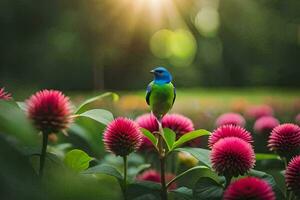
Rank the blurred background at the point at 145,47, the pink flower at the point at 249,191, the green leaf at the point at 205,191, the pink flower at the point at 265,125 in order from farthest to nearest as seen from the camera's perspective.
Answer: the blurred background at the point at 145,47
the pink flower at the point at 265,125
the green leaf at the point at 205,191
the pink flower at the point at 249,191

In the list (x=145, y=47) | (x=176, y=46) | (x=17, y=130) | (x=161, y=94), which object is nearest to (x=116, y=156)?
(x=161, y=94)

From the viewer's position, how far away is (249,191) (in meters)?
1.06

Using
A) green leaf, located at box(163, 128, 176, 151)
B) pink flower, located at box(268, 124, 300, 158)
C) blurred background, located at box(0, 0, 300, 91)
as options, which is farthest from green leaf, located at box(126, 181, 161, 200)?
blurred background, located at box(0, 0, 300, 91)

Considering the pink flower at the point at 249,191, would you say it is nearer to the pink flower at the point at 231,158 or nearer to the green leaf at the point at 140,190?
the pink flower at the point at 231,158

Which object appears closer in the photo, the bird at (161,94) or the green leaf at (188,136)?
the green leaf at (188,136)

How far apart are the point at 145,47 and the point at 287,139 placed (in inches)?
944

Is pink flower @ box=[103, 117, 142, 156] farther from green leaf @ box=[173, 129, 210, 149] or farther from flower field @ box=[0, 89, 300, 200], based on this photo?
green leaf @ box=[173, 129, 210, 149]

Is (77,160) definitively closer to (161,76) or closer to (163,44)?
(161,76)

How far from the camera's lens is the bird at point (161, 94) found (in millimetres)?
1428

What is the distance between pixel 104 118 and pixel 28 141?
2.05 feet

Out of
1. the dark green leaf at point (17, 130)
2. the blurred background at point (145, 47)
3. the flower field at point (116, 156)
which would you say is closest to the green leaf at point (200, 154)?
the flower field at point (116, 156)

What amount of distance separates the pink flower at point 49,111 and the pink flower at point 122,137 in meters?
0.29

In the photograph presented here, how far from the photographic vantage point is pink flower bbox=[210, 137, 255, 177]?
1.26m

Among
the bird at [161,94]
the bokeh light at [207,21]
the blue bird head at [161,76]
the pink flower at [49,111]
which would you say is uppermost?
the bokeh light at [207,21]
